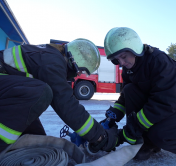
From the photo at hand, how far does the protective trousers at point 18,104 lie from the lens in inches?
40.8

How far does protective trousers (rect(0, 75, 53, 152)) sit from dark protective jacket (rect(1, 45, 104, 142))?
10 centimetres

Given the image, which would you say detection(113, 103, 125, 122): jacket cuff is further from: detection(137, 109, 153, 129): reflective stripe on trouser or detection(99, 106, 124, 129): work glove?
detection(137, 109, 153, 129): reflective stripe on trouser

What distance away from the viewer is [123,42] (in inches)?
64.3

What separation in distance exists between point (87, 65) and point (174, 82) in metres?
0.83

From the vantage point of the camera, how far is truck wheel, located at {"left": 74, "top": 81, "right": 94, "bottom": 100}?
22.3 feet

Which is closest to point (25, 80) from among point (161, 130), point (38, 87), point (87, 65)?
point (38, 87)

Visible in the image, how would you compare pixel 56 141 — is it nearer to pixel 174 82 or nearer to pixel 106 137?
pixel 106 137

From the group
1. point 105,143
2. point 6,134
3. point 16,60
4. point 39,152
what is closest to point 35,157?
point 39,152

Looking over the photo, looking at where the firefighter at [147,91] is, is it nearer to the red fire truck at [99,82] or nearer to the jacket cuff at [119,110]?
the jacket cuff at [119,110]

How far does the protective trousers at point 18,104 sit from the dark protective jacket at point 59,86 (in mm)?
100

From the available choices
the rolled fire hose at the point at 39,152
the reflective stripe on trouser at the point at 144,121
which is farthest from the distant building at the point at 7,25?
the reflective stripe on trouser at the point at 144,121

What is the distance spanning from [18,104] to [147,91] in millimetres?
1260

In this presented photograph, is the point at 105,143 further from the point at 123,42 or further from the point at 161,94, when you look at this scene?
the point at 123,42

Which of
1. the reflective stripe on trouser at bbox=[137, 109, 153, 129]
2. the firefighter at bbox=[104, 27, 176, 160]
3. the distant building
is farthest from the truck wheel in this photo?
the reflective stripe on trouser at bbox=[137, 109, 153, 129]
